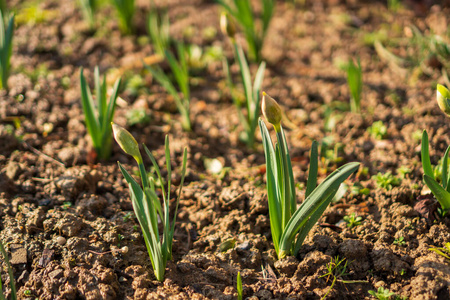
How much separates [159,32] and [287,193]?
7.27 feet

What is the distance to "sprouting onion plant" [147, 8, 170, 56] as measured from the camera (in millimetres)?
3141

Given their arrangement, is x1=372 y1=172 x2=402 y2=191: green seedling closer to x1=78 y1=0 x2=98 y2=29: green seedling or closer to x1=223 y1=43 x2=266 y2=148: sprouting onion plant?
x1=223 y1=43 x2=266 y2=148: sprouting onion plant

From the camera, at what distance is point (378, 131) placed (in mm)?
2584

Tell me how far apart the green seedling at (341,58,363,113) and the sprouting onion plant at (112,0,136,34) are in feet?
6.09

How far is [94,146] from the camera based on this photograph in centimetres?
243

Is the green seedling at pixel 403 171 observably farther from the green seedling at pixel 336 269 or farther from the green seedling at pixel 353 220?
the green seedling at pixel 336 269

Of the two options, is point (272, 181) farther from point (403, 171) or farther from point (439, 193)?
point (403, 171)

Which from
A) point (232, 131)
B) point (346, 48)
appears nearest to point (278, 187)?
point (232, 131)

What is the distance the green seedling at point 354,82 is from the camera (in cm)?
254

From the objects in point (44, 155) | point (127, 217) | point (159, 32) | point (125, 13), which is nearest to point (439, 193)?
point (127, 217)

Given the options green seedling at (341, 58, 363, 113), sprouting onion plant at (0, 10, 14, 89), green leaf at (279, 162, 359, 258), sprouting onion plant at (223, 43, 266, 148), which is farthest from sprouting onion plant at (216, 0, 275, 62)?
green leaf at (279, 162, 359, 258)

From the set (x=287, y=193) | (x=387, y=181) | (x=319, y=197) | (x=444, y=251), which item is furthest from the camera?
(x=387, y=181)

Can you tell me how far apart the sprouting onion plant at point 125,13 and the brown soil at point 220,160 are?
106 mm

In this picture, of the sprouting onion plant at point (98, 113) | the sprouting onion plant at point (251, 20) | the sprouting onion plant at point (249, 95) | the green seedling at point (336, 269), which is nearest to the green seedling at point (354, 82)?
the sprouting onion plant at point (249, 95)
